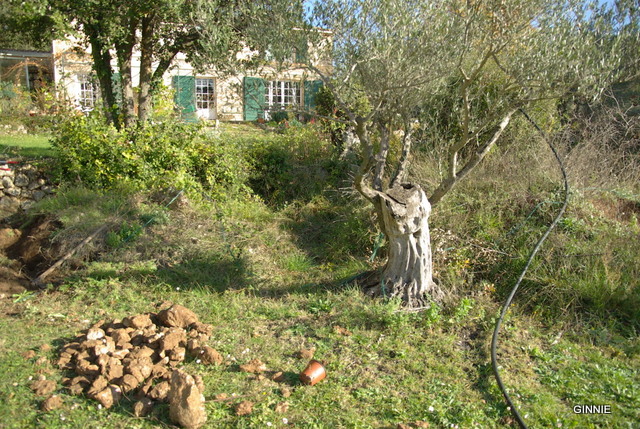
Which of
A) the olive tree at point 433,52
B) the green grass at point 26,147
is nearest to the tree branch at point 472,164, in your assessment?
the olive tree at point 433,52

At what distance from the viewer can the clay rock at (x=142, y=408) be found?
3424 millimetres

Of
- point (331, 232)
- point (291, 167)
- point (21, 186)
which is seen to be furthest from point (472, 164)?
point (21, 186)

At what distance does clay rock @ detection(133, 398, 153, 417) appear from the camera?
3.42 metres

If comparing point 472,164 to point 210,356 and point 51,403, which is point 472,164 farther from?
point 51,403

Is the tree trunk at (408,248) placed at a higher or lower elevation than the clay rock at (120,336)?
higher

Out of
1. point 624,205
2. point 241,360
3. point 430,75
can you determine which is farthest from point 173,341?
point 624,205

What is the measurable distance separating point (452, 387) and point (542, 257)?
235 cm

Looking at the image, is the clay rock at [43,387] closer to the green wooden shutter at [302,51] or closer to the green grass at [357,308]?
the green grass at [357,308]

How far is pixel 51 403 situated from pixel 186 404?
39.3 inches

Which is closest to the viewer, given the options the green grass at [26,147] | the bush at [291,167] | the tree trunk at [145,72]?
the tree trunk at [145,72]

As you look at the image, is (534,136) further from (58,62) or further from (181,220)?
(58,62)

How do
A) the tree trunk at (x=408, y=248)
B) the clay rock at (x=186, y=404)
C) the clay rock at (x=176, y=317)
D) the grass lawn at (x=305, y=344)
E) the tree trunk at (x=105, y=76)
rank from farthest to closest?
the tree trunk at (x=105, y=76) → the tree trunk at (x=408, y=248) → the clay rock at (x=176, y=317) → the grass lawn at (x=305, y=344) → the clay rock at (x=186, y=404)

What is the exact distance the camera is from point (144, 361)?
12.6 ft

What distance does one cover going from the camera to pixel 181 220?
22.5ft
